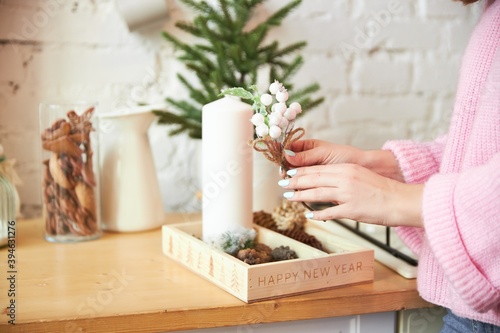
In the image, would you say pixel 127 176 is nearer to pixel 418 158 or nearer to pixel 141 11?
pixel 141 11

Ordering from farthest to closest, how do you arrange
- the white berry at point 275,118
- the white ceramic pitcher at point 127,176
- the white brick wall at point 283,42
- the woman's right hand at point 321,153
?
the white brick wall at point 283,42 < the white ceramic pitcher at point 127,176 < the woman's right hand at point 321,153 < the white berry at point 275,118

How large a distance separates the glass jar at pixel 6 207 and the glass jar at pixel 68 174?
2.4 inches

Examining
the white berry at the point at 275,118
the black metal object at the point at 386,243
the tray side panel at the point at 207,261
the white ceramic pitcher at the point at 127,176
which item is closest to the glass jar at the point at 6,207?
the white ceramic pitcher at the point at 127,176

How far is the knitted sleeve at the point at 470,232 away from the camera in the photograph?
0.63 metres

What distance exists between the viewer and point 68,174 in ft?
3.40

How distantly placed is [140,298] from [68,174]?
375 millimetres

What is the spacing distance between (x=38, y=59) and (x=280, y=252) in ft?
2.48

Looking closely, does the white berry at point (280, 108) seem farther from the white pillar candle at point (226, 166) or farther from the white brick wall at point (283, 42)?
the white brick wall at point (283, 42)

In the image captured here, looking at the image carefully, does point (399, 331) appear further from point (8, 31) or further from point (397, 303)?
Answer: point (8, 31)

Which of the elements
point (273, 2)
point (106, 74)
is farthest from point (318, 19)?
point (106, 74)

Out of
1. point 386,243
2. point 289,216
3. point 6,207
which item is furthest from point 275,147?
point 6,207

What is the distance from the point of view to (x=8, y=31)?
1.21 metres

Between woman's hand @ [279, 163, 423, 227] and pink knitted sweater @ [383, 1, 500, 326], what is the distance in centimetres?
3

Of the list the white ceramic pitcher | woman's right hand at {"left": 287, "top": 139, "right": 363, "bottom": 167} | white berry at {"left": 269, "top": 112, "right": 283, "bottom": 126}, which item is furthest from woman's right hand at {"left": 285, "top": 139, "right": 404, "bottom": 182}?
the white ceramic pitcher
